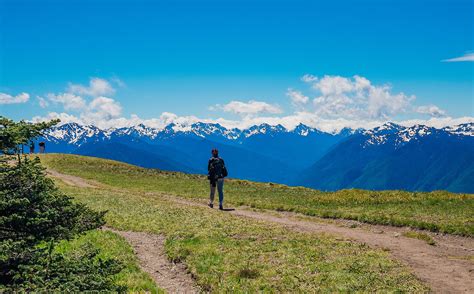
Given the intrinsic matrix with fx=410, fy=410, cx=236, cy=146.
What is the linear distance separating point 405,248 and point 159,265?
1177 centimetres

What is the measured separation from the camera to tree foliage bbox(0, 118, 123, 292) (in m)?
10.4

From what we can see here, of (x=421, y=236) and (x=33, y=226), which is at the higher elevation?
(x=33, y=226)

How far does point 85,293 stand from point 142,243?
12.8 m

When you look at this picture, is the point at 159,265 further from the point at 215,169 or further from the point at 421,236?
the point at 215,169

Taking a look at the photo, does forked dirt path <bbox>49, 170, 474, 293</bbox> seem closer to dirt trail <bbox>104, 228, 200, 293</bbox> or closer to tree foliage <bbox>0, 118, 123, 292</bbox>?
dirt trail <bbox>104, 228, 200, 293</bbox>

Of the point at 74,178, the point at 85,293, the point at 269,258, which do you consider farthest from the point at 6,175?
the point at 74,178

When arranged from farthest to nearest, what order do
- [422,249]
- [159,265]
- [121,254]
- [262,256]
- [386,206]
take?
[386,206] → [422,249] → [121,254] → [159,265] → [262,256]

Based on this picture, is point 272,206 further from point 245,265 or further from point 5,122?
point 5,122

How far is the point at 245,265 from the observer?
16.5 m

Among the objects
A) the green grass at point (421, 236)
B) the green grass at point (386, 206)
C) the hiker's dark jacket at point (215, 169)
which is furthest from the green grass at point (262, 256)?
the green grass at point (386, 206)

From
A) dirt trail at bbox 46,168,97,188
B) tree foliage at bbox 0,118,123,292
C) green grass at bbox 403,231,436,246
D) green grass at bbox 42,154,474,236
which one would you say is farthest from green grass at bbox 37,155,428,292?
dirt trail at bbox 46,168,97,188

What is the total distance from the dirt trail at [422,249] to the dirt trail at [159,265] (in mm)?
8624

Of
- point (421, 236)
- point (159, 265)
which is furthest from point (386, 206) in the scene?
point (159, 265)

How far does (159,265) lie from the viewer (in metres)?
18.4
